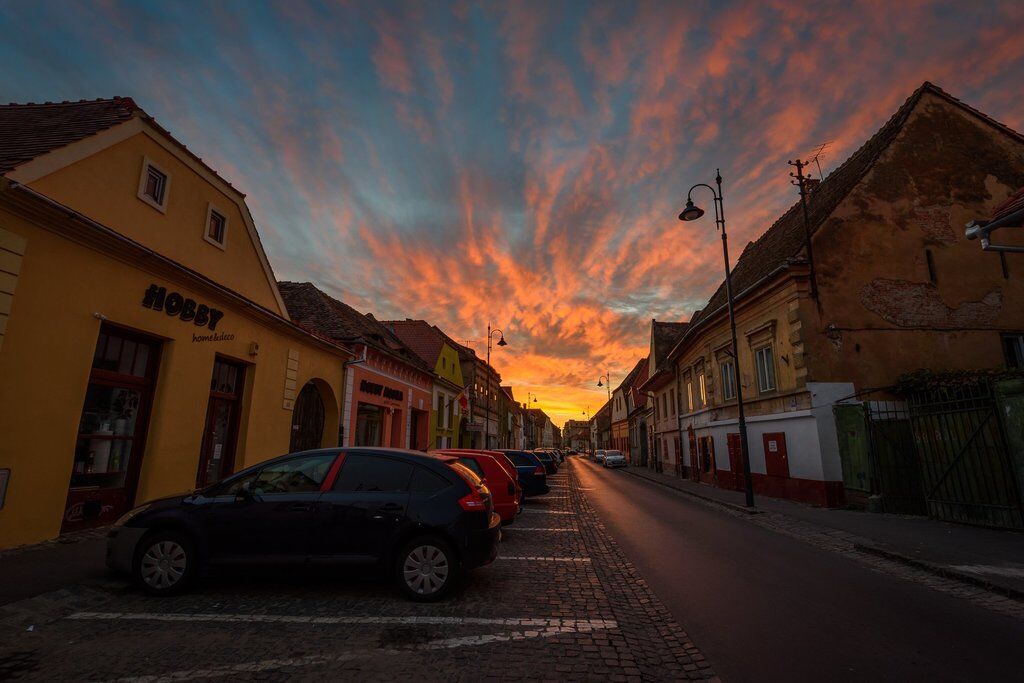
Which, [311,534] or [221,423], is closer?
[311,534]

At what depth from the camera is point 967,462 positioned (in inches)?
427

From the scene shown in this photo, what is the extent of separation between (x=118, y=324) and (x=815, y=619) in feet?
36.5

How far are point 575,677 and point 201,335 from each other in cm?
1034

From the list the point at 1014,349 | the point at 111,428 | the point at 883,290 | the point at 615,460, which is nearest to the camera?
the point at 111,428

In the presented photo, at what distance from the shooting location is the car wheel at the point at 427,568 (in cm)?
545

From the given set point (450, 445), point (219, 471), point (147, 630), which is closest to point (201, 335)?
point (219, 471)

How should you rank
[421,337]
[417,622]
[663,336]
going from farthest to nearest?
[663,336] < [421,337] < [417,622]

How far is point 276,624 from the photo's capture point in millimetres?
4691

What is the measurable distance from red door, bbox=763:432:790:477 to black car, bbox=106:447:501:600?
1398cm

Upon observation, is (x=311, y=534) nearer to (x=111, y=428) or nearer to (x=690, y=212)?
(x=111, y=428)

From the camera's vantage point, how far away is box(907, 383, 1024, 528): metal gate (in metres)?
9.94

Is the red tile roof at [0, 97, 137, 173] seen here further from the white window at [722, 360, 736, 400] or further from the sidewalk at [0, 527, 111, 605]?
the white window at [722, 360, 736, 400]

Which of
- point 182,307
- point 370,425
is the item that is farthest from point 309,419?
point 182,307

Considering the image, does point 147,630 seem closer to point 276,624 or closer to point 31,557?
point 276,624
